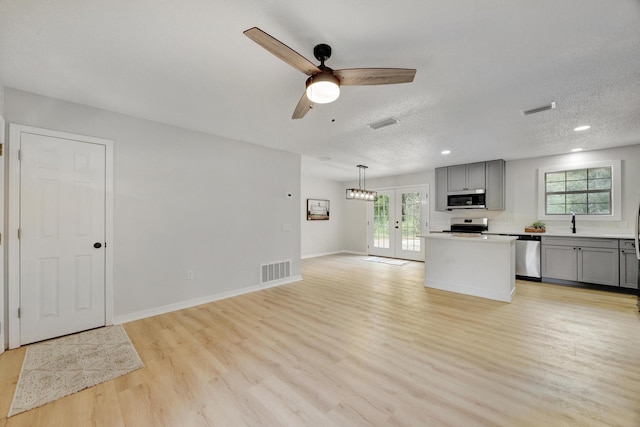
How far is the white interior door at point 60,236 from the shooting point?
264 cm

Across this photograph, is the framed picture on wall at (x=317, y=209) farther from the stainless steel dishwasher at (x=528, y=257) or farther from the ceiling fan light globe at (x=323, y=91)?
the ceiling fan light globe at (x=323, y=91)

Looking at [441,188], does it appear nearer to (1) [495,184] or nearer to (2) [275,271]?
(1) [495,184]

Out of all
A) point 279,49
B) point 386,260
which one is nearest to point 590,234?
point 386,260

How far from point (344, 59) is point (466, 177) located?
201 inches

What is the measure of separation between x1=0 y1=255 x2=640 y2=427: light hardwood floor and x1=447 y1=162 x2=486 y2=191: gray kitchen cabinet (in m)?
2.90

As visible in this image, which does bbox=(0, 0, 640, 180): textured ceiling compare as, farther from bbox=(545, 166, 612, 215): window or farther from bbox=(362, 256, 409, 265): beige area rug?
bbox=(362, 256, 409, 265): beige area rug

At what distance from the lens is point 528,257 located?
507 centimetres

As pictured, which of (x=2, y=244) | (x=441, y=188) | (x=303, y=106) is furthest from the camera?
(x=441, y=188)

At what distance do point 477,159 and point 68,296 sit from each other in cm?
713

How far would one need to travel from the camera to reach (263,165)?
464 centimetres

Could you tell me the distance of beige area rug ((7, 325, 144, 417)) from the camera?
192 cm

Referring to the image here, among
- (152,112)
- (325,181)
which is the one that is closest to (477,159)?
(325,181)

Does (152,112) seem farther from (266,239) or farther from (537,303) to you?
(537,303)

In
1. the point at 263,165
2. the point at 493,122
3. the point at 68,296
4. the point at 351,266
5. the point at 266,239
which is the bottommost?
the point at 351,266
